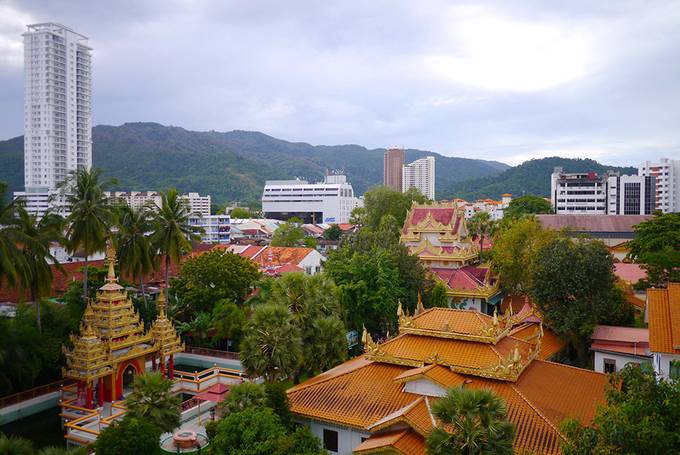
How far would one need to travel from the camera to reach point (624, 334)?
2456cm

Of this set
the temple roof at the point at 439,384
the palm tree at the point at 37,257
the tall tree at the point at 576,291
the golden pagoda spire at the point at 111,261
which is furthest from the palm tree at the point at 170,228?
the tall tree at the point at 576,291

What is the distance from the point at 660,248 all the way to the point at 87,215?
36.4m

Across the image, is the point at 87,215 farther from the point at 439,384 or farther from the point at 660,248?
the point at 660,248

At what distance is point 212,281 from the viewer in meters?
34.4

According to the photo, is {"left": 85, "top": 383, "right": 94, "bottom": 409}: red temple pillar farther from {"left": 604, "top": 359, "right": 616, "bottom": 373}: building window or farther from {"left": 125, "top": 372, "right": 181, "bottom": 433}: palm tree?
{"left": 604, "top": 359, "right": 616, "bottom": 373}: building window

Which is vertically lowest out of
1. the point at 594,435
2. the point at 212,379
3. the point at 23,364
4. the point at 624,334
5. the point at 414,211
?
the point at 212,379

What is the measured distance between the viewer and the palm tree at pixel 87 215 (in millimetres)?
28656

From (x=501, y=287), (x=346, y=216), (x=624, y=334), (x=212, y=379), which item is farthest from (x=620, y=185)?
(x=212, y=379)

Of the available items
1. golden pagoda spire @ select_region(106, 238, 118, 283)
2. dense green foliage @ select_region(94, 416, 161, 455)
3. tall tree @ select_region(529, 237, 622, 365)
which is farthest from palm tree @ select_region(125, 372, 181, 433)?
tall tree @ select_region(529, 237, 622, 365)

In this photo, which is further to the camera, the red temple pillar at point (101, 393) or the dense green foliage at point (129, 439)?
the red temple pillar at point (101, 393)

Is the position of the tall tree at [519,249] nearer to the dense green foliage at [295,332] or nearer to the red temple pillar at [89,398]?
the dense green foliage at [295,332]

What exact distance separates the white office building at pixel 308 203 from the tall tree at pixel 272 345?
116m

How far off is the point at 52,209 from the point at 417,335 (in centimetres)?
2123

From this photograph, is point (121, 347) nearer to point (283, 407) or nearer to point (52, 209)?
point (52, 209)
